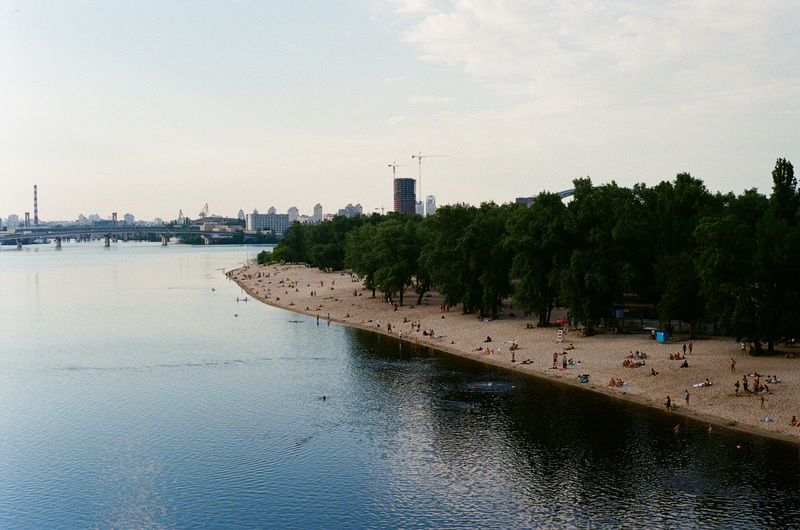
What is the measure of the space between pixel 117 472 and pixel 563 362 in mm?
44214

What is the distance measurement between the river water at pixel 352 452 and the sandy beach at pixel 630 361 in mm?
3029

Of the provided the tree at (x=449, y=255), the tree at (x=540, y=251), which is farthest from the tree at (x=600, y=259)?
the tree at (x=449, y=255)

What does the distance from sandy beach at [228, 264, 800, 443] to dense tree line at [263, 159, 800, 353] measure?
323 cm

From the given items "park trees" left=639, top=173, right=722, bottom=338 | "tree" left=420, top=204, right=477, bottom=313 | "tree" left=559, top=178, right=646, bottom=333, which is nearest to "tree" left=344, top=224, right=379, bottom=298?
"tree" left=420, top=204, right=477, bottom=313

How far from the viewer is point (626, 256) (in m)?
78.1

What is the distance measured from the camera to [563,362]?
68.8m

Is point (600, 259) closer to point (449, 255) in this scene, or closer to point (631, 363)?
point (631, 363)

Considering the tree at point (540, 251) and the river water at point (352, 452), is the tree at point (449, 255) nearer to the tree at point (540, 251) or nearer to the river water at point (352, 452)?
the tree at point (540, 251)

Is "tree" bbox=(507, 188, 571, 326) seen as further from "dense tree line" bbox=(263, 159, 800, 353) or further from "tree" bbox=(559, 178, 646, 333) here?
"tree" bbox=(559, 178, 646, 333)

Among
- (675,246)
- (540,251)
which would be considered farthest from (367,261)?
(675,246)

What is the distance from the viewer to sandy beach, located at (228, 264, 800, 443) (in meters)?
52.5

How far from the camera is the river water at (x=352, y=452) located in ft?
125

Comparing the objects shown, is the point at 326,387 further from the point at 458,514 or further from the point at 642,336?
the point at 642,336

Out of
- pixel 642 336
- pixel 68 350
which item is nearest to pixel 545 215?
pixel 642 336
